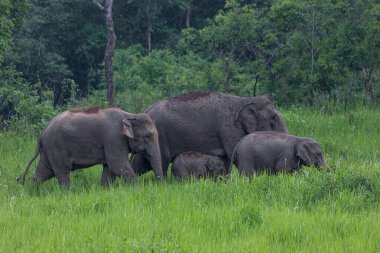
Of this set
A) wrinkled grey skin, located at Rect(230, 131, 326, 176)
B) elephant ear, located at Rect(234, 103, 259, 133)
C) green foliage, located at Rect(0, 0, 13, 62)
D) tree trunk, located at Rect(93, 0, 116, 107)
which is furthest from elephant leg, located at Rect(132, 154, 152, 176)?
tree trunk, located at Rect(93, 0, 116, 107)

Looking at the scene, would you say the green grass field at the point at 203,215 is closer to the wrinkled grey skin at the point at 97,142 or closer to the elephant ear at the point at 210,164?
the wrinkled grey skin at the point at 97,142

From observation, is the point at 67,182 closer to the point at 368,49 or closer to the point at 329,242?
the point at 329,242

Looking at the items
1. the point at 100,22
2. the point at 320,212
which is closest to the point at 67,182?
the point at 320,212

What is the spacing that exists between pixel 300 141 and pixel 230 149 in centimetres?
166

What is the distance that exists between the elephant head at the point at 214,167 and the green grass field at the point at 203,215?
0.88 m

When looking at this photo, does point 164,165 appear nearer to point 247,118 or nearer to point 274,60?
point 247,118

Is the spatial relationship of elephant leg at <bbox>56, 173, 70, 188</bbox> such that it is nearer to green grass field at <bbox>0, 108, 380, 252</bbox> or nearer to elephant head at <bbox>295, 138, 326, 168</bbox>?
green grass field at <bbox>0, 108, 380, 252</bbox>

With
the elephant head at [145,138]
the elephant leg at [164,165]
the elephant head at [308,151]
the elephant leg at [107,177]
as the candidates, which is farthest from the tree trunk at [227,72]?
the elephant head at [308,151]

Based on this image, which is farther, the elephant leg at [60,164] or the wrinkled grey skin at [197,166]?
the wrinkled grey skin at [197,166]

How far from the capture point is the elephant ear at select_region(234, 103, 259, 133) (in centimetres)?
1186

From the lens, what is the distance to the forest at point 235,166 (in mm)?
7219

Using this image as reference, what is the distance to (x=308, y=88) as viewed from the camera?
18.8m

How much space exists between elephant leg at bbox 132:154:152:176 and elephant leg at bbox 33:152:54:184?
4.43 feet

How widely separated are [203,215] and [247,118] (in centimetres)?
418
